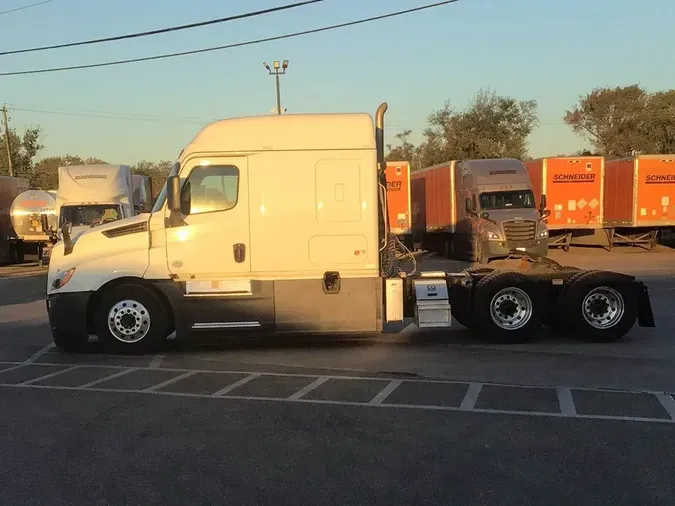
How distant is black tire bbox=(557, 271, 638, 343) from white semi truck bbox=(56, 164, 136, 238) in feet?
49.8

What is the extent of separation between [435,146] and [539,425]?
169 feet

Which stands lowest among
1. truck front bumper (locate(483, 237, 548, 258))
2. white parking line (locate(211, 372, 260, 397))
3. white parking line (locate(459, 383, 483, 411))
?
white parking line (locate(459, 383, 483, 411))

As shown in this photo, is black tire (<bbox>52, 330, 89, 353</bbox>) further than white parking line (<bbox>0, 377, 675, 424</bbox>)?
Yes

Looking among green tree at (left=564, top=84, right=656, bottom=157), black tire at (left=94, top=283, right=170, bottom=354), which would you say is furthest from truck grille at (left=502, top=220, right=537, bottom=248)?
green tree at (left=564, top=84, right=656, bottom=157)

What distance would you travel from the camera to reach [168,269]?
29.1 feet

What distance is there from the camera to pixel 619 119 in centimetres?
5494

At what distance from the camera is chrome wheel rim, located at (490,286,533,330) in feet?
31.0

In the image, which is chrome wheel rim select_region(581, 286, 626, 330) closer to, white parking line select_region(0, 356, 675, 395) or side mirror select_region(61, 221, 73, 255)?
white parking line select_region(0, 356, 675, 395)

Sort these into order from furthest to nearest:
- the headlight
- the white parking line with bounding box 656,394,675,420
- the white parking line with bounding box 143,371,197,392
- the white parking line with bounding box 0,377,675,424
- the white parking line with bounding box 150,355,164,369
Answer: the headlight < the white parking line with bounding box 150,355,164,369 < the white parking line with bounding box 143,371,197,392 < the white parking line with bounding box 656,394,675,420 < the white parking line with bounding box 0,377,675,424

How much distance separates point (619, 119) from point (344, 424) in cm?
5591

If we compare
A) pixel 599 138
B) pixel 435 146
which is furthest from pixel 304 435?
pixel 599 138

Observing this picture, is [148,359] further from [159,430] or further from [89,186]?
[89,186]

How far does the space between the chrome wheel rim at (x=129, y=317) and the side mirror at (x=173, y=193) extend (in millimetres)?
1439

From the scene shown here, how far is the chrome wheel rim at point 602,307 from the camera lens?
9.47m
